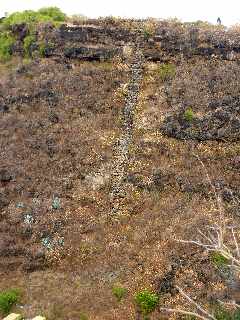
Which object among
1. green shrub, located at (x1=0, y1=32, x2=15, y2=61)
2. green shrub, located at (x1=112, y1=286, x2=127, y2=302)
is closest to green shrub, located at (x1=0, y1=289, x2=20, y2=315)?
green shrub, located at (x1=112, y1=286, x2=127, y2=302)

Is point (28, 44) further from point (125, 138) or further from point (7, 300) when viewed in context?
point (7, 300)

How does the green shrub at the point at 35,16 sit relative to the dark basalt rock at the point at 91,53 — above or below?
above

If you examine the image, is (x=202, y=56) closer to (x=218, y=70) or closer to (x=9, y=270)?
(x=218, y=70)

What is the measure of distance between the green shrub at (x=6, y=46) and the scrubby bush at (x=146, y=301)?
50.3 feet

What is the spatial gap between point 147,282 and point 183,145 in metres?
6.26

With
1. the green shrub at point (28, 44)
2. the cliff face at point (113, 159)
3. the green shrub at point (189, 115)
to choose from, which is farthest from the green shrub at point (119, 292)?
the green shrub at point (28, 44)

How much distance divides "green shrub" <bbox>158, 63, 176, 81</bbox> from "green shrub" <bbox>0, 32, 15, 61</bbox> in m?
7.43

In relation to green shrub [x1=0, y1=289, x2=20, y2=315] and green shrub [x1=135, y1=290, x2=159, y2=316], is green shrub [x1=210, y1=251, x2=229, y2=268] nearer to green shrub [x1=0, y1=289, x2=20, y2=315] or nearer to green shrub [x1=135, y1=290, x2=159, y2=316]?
green shrub [x1=135, y1=290, x2=159, y2=316]

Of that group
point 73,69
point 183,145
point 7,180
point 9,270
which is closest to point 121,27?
point 73,69

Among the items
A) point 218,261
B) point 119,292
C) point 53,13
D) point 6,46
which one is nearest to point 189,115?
point 218,261

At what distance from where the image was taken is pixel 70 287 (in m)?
13.4

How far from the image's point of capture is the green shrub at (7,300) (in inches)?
502

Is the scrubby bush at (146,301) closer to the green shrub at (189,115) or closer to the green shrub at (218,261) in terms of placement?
the green shrub at (218,261)

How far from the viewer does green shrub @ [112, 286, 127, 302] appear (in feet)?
42.1
